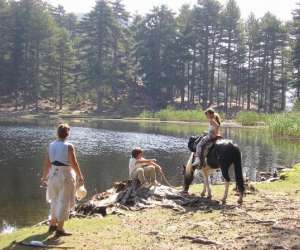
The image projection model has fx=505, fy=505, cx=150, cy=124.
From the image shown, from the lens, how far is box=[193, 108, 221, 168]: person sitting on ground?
35.6 ft

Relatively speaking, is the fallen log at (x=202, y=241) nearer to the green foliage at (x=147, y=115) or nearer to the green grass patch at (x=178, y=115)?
the green grass patch at (x=178, y=115)

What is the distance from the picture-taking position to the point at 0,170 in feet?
66.7

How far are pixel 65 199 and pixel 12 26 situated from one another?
226 feet

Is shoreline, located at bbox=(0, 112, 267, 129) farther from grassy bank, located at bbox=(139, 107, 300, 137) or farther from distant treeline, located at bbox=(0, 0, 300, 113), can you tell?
distant treeline, located at bbox=(0, 0, 300, 113)

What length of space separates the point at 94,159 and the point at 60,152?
655 inches

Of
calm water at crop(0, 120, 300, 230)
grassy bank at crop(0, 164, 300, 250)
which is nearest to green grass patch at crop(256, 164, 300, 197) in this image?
grassy bank at crop(0, 164, 300, 250)

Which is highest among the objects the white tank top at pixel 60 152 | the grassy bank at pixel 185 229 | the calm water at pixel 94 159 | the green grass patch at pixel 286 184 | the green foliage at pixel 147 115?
the white tank top at pixel 60 152

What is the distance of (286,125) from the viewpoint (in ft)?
124

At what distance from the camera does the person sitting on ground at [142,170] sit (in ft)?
36.4

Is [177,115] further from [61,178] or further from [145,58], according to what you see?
[61,178]

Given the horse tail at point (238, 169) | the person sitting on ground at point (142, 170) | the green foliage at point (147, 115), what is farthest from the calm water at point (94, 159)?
the green foliage at point (147, 115)

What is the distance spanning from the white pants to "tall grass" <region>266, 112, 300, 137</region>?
30.5m

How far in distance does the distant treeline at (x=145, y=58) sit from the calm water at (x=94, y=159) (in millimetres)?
32675

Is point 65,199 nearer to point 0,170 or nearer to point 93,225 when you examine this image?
point 93,225
